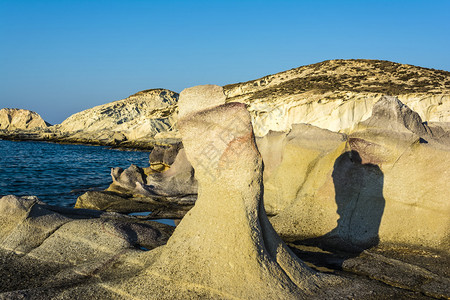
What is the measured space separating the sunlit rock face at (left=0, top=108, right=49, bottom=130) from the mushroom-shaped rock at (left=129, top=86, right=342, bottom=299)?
9663 centimetres

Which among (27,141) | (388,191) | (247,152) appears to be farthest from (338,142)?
(27,141)

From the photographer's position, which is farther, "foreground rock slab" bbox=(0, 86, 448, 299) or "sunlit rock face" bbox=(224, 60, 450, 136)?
"sunlit rock face" bbox=(224, 60, 450, 136)

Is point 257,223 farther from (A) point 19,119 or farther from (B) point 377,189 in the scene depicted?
(A) point 19,119

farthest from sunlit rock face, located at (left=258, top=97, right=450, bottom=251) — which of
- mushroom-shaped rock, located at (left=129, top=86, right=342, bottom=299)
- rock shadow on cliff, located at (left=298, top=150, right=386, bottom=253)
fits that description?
mushroom-shaped rock, located at (left=129, top=86, right=342, bottom=299)

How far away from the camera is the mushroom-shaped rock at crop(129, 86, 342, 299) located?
4.55m

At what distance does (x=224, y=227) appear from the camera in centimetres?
489

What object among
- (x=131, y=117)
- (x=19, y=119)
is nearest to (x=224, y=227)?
(x=131, y=117)

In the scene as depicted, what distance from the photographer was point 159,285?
14.8ft

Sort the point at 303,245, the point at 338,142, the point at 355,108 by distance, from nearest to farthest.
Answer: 1. the point at 303,245
2. the point at 338,142
3. the point at 355,108

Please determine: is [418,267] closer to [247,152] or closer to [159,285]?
[247,152]

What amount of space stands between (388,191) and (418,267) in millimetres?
2056

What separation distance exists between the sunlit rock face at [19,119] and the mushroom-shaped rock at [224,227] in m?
96.6

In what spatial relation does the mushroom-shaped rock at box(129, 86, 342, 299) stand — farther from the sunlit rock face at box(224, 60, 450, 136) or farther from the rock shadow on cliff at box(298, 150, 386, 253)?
the sunlit rock face at box(224, 60, 450, 136)

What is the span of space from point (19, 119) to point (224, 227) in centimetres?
10307
